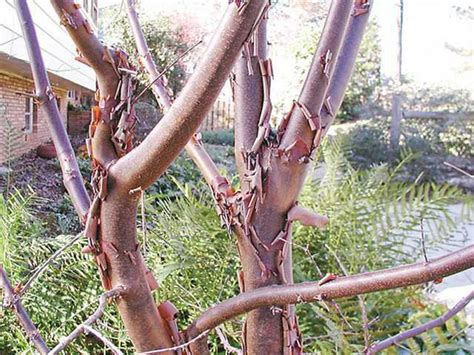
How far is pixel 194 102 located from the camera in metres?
0.47

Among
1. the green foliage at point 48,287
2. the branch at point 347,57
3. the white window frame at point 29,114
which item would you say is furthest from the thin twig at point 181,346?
the white window frame at point 29,114

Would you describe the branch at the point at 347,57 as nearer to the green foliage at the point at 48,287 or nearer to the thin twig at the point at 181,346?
the thin twig at the point at 181,346

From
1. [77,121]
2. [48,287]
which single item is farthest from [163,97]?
[77,121]

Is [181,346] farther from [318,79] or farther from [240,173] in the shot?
[318,79]

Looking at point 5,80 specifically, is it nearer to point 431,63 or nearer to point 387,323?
point 387,323

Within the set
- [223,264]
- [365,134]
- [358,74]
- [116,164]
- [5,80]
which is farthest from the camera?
[358,74]

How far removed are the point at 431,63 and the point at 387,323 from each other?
12.7 m

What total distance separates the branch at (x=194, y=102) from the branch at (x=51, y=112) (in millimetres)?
216

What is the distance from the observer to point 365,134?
955 cm

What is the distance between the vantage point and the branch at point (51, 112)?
2.37 ft

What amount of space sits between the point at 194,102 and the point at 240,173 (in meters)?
0.23

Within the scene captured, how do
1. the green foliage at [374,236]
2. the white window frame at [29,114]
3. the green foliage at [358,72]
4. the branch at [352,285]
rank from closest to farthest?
the branch at [352,285], the green foliage at [374,236], the white window frame at [29,114], the green foliage at [358,72]

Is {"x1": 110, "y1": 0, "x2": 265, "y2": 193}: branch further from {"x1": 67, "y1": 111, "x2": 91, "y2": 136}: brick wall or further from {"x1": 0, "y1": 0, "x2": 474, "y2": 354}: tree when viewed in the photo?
{"x1": 67, "y1": 111, "x2": 91, "y2": 136}: brick wall

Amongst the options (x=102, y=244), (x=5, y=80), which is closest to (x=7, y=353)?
(x=102, y=244)
